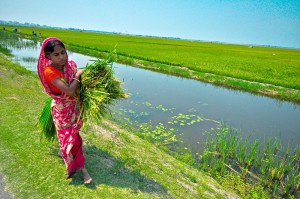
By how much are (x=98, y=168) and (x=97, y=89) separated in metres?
1.33

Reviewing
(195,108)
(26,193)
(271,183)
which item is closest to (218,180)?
(271,183)

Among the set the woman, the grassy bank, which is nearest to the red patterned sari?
the woman

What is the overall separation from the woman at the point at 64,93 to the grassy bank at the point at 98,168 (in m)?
0.31

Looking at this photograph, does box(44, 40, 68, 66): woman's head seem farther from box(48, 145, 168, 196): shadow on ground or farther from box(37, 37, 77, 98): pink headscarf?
box(48, 145, 168, 196): shadow on ground

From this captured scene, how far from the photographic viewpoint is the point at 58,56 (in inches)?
103

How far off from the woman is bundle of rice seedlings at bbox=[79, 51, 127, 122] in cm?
14

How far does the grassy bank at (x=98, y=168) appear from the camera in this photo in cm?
302

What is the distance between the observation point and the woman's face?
2594mm

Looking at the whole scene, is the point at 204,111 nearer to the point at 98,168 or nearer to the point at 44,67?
the point at 98,168

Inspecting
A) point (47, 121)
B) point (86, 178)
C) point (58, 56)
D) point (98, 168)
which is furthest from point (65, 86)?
point (98, 168)

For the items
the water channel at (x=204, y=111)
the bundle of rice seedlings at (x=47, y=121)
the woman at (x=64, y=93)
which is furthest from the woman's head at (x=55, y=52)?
the water channel at (x=204, y=111)

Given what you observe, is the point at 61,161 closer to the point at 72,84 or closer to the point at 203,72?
the point at 72,84

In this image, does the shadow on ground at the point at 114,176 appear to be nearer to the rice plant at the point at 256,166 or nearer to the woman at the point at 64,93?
the woman at the point at 64,93

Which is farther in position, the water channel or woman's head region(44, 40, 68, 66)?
the water channel
